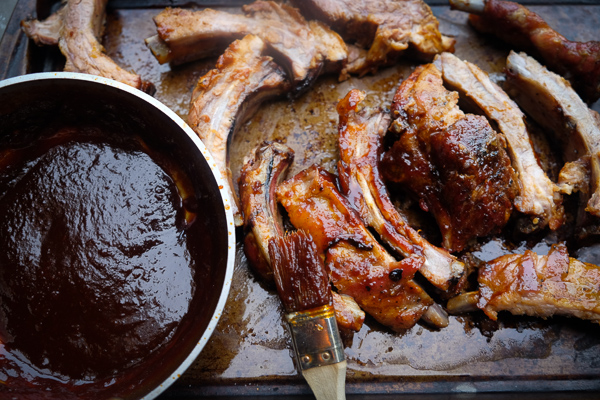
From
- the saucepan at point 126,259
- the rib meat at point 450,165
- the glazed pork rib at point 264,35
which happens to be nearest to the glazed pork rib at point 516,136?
the rib meat at point 450,165

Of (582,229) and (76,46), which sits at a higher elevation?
(76,46)

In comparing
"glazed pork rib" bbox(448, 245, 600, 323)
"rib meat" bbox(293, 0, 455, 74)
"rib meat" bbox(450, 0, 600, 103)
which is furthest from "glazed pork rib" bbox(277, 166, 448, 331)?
"rib meat" bbox(450, 0, 600, 103)

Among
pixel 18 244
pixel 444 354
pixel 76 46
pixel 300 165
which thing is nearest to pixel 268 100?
pixel 300 165

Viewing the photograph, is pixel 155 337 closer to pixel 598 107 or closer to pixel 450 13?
pixel 450 13

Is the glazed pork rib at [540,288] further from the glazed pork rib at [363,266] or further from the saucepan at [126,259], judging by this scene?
the saucepan at [126,259]

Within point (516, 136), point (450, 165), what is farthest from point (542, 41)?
point (450, 165)
